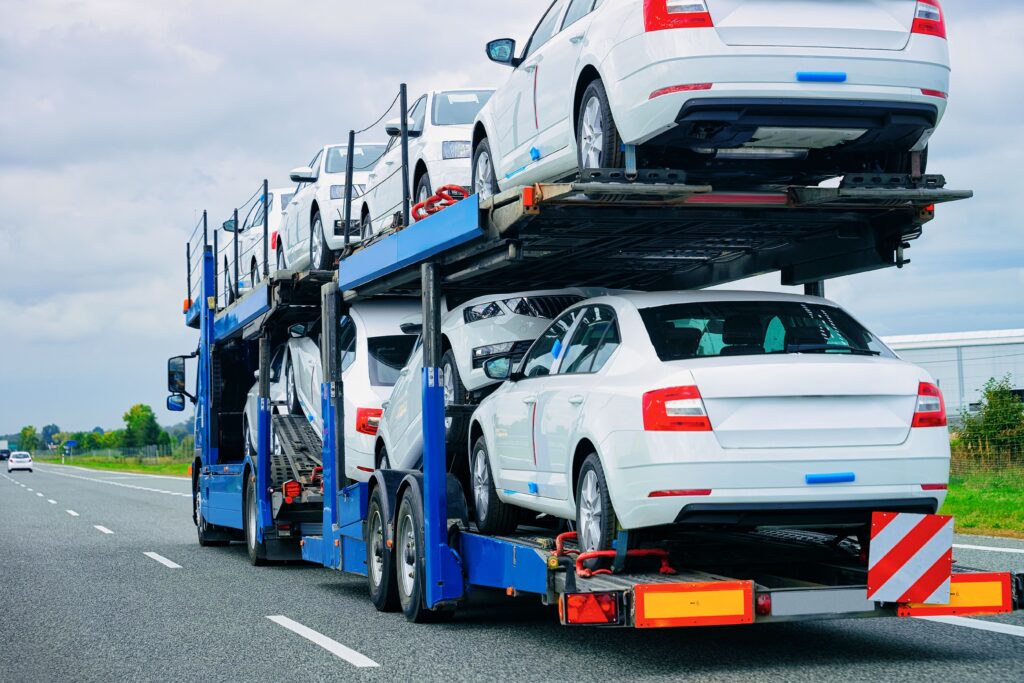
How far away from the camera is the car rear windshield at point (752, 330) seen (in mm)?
6789

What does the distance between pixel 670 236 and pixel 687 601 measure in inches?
99.2

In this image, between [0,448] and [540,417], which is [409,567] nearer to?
[540,417]

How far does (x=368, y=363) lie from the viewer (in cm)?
1141

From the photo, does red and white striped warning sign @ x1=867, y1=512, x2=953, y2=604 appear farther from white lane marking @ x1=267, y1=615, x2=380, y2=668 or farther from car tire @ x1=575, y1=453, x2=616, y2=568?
white lane marking @ x1=267, y1=615, x2=380, y2=668

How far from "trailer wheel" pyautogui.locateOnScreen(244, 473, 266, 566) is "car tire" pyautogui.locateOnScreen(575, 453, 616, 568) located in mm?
7279

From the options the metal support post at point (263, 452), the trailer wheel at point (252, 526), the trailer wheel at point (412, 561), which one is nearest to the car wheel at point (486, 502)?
the trailer wheel at point (412, 561)

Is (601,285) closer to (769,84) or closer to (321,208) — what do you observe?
(769,84)

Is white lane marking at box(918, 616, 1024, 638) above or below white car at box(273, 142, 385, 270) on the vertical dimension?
Result: below

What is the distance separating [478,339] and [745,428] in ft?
10.2

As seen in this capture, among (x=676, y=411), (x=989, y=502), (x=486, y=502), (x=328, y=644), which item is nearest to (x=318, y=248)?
(x=486, y=502)

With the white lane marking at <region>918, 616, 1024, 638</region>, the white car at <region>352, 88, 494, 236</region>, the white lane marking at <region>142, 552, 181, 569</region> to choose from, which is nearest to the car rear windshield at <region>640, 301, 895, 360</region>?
the white lane marking at <region>918, 616, 1024, 638</region>

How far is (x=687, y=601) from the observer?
20.1 feet

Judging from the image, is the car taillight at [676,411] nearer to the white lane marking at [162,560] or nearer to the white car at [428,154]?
the white car at [428,154]

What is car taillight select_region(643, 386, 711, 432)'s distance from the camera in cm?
615
